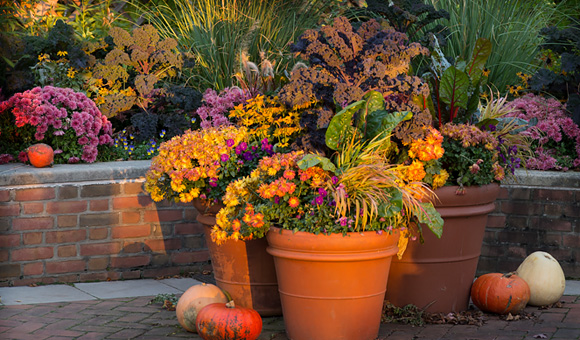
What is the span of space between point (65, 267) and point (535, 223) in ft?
10.7

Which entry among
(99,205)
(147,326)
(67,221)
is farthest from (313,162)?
(67,221)

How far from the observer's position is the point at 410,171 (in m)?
3.89

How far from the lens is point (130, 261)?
16.3ft

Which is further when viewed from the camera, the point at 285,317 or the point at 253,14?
the point at 253,14

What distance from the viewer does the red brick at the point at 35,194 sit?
15.4 ft

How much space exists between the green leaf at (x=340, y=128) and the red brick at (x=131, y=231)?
188 centimetres

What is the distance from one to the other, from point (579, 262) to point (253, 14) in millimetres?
3939

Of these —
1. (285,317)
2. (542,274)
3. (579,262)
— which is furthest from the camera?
(579,262)

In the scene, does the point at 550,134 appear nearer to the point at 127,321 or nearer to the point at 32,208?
the point at 127,321

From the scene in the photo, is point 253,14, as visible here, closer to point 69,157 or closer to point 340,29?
point 69,157

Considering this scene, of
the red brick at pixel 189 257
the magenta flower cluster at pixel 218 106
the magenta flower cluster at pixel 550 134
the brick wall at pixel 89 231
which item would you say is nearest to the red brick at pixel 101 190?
the brick wall at pixel 89 231

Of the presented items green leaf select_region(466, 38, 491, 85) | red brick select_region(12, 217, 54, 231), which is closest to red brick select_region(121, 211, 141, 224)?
red brick select_region(12, 217, 54, 231)

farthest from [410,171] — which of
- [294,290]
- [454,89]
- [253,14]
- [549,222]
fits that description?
[253,14]

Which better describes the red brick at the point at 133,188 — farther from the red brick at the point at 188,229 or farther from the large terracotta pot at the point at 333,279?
the large terracotta pot at the point at 333,279
